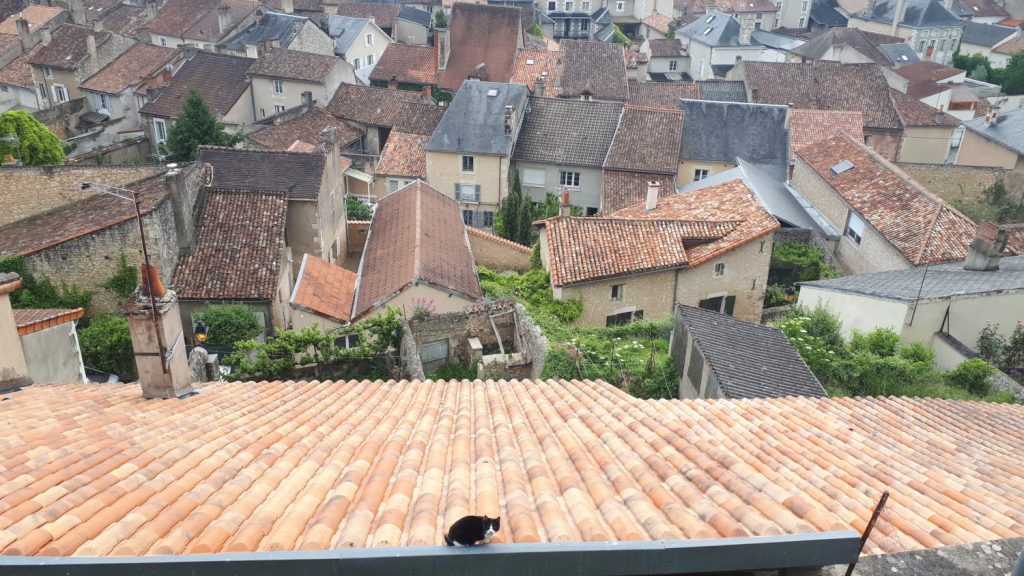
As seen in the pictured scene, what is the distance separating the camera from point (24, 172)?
77.5 ft

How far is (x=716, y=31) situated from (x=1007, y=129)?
3389cm

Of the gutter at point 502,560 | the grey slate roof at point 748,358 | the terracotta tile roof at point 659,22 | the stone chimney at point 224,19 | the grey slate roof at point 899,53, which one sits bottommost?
the grey slate roof at point 748,358

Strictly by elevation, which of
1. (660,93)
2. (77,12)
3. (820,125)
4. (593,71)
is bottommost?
(820,125)

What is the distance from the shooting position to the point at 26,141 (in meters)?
29.3

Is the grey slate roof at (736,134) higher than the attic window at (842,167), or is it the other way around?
the grey slate roof at (736,134)

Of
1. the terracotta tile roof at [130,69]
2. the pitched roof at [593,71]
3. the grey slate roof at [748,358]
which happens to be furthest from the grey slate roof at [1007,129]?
the terracotta tile roof at [130,69]

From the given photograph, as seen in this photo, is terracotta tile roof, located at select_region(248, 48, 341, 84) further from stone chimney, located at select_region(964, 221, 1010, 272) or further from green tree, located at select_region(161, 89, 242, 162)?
stone chimney, located at select_region(964, 221, 1010, 272)

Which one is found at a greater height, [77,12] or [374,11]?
[374,11]

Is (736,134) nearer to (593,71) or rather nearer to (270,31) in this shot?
(593,71)

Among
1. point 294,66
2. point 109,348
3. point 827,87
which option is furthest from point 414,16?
point 109,348

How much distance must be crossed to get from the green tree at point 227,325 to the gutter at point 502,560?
17869 millimetres

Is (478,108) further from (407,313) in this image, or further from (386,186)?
(407,313)

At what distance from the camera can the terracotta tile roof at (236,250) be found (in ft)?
71.2

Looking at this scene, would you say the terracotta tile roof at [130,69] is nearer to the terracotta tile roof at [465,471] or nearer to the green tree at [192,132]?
the green tree at [192,132]
